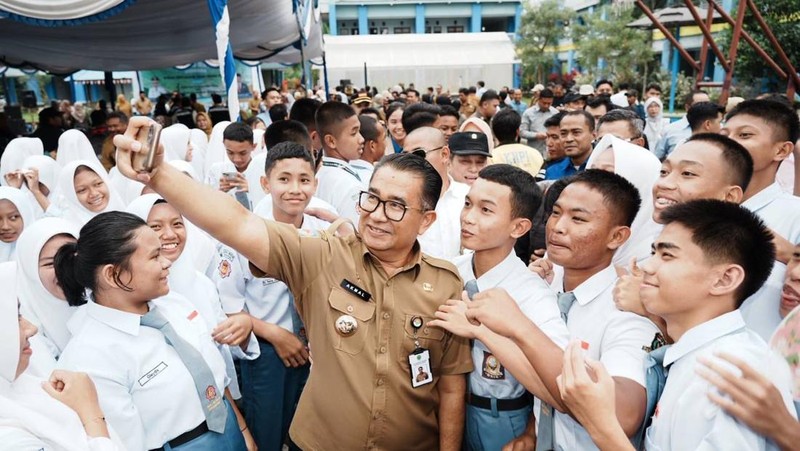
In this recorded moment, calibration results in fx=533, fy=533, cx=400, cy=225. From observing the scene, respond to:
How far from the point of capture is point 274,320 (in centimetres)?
271

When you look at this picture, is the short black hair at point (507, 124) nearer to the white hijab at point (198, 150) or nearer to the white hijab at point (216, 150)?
the white hijab at point (216, 150)

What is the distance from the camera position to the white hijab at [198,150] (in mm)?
6199

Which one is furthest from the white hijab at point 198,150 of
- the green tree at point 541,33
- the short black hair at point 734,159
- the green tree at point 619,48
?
the green tree at point 541,33

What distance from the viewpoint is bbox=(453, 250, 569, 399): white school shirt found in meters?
1.82

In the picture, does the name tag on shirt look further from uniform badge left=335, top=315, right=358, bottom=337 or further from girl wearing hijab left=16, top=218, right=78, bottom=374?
girl wearing hijab left=16, top=218, right=78, bottom=374

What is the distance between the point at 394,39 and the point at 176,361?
38.3 metres

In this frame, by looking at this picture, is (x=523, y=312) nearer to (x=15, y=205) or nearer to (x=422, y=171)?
(x=422, y=171)

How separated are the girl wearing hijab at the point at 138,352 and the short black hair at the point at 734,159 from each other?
2281mm

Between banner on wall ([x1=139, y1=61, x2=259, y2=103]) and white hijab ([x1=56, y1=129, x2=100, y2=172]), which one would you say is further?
banner on wall ([x1=139, y1=61, x2=259, y2=103])

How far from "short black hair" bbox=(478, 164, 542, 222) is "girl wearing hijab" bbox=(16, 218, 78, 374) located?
2052mm

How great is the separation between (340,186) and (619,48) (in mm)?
23787

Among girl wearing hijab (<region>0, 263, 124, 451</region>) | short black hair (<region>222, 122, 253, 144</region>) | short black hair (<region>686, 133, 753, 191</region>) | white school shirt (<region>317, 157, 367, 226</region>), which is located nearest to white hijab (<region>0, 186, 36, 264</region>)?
short black hair (<region>222, 122, 253, 144</region>)

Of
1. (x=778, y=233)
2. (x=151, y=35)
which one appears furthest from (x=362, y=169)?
(x=151, y=35)

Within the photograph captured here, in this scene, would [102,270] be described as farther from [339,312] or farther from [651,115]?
[651,115]
